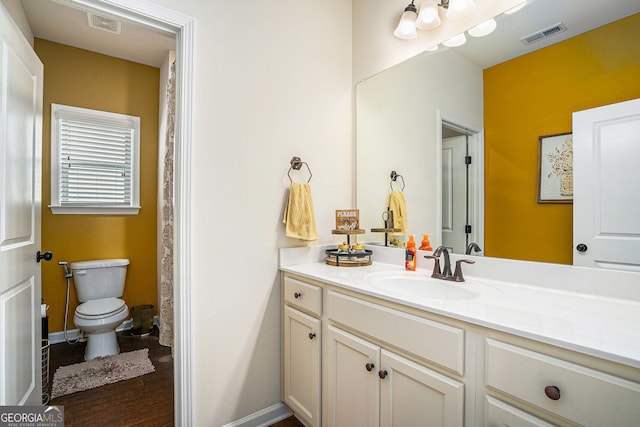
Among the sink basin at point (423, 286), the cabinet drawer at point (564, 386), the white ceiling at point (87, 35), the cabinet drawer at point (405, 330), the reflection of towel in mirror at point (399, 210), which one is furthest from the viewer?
the white ceiling at point (87, 35)

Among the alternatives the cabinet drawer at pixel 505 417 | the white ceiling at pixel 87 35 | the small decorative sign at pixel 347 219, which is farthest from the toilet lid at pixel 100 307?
the cabinet drawer at pixel 505 417

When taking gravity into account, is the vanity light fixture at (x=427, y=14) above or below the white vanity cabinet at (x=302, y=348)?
above

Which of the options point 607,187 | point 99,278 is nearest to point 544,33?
point 607,187

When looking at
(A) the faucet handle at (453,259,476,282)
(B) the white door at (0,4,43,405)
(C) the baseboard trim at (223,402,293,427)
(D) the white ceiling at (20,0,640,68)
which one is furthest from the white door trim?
(A) the faucet handle at (453,259,476,282)

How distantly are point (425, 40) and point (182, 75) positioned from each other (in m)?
1.30

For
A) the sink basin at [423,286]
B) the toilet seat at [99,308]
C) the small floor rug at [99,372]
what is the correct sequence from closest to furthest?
1. the sink basin at [423,286]
2. the small floor rug at [99,372]
3. the toilet seat at [99,308]

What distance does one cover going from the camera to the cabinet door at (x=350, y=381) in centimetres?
123

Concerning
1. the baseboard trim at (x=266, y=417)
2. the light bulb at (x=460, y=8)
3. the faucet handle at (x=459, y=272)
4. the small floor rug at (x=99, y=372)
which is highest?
the light bulb at (x=460, y=8)

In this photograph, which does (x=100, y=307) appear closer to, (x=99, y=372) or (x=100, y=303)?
(x=100, y=303)

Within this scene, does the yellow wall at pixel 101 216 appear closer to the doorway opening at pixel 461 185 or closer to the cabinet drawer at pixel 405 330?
the cabinet drawer at pixel 405 330

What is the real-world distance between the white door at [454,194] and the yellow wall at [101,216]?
288cm

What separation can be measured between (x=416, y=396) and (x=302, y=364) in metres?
0.70

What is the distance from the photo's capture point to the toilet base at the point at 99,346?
2.52 metres

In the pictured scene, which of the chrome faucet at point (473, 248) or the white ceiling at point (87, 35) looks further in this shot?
the white ceiling at point (87, 35)
